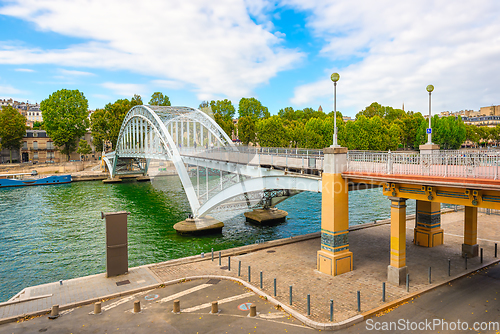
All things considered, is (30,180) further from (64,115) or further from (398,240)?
(398,240)

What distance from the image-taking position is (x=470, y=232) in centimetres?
1725

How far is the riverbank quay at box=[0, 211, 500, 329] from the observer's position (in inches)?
479

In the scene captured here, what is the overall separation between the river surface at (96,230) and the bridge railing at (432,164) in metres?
14.1

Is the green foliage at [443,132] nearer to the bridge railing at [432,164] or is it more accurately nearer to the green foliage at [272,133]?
the green foliage at [272,133]

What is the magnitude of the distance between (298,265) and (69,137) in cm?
8988

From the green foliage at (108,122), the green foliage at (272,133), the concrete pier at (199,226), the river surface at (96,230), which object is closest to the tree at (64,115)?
the green foliage at (108,122)

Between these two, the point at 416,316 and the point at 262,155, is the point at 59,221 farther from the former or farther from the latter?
the point at 416,316

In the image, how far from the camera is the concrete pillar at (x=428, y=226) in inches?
756

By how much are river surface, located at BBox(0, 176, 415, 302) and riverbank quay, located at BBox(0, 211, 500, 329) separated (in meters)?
5.87

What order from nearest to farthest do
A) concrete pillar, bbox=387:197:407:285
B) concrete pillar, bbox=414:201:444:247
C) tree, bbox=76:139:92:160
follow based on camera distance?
concrete pillar, bbox=387:197:407:285 < concrete pillar, bbox=414:201:444:247 < tree, bbox=76:139:92:160

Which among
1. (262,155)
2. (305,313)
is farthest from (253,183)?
(305,313)

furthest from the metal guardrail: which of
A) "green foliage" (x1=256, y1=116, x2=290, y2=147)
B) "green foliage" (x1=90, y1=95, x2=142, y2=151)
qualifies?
"green foliage" (x1=90, y1=95, x2=142, y2=151)

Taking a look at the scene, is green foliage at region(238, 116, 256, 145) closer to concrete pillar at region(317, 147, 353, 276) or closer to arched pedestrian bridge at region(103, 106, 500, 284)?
arched pedestrian bridge at region(103, 106, 500, 284)

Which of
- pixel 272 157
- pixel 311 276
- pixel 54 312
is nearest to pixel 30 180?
pixel 272 157
